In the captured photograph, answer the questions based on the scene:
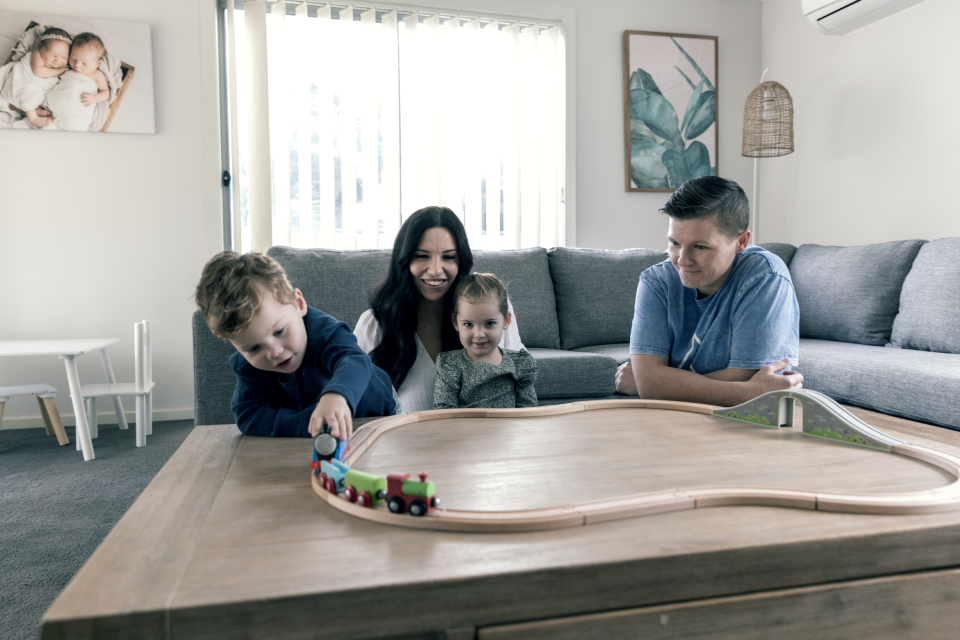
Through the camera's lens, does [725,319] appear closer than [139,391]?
Yes

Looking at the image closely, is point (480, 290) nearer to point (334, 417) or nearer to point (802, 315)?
point (334, 417)

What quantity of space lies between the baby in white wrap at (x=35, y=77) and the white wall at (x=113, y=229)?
0.11 meters

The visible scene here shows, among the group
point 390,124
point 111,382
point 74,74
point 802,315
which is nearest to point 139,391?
point 111,382

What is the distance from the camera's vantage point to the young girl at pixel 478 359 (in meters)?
1.56

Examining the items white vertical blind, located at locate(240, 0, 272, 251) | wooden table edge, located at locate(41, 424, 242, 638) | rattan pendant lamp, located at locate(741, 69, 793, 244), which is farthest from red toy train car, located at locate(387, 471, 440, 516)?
rattan pendant lamp, located at locate(741, 69, 793, 244)

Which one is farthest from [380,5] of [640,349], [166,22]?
[640,349]

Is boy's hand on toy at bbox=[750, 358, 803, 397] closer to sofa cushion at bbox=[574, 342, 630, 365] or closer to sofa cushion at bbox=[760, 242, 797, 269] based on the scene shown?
sofa cushion at bbox=[574, 342, 630, 365]

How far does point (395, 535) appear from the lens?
1.74ft

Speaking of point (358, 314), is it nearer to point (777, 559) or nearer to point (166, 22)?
point (777, 559)

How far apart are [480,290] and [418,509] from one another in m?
1.03

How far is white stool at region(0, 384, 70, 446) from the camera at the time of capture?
2.75m

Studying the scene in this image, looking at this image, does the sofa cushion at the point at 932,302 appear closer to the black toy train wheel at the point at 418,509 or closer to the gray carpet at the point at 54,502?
the black toy train wheel at the point at 418,509

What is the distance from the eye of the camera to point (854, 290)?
8.75 feet

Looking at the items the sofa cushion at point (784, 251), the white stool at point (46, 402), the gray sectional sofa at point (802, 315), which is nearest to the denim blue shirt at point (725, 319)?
the gray sectional sofa at point (802, 315)
